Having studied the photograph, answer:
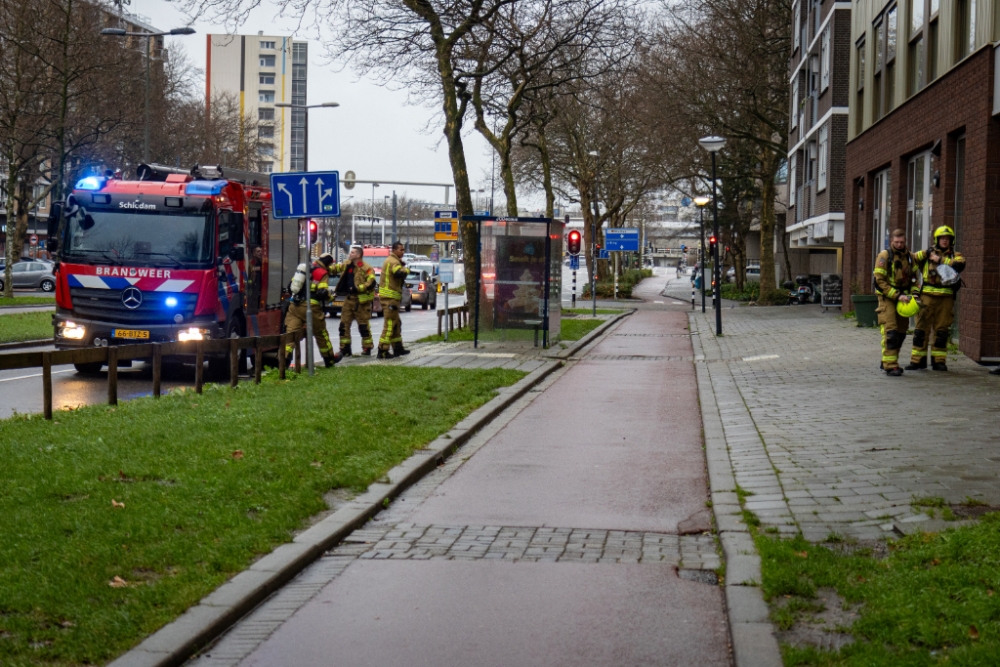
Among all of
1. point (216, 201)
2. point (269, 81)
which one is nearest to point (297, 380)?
point (216, 201)

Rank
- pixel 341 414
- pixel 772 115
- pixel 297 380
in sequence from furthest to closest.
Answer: pixel 772 115
pixel 297 380
pixel 341 414

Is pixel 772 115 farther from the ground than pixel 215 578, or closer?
farther from the ground

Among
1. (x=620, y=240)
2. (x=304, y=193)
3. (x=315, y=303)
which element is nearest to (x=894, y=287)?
(x=304, y=193)

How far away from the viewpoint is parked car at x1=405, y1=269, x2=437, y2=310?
146 feet

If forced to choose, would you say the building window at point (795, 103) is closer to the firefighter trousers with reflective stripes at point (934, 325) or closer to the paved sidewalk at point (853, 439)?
the paved sidewalk at point (853, 439)

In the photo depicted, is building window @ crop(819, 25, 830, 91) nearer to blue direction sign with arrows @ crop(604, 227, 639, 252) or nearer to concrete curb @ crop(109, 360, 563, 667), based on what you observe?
blue direction sign with arrows @ crop(604, 227, 639, 252)

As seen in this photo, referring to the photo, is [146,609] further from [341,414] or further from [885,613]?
[341,414]

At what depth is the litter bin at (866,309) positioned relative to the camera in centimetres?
Answer: 2678

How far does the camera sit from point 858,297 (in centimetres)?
2708

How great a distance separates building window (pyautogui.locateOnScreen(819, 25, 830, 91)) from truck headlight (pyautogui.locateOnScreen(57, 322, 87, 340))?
27929 millimetres

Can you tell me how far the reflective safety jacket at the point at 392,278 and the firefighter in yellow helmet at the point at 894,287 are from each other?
25.7ft

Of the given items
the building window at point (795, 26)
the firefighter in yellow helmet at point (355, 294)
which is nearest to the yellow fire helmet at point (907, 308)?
the firefighter in yellow helmet at point (355, 294)

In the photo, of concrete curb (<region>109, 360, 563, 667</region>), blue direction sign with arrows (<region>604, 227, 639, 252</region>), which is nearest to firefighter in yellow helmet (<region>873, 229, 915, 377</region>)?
concrete curb (<region>109, 360, 563, 667</region>)

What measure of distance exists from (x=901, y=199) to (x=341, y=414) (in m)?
17.6
